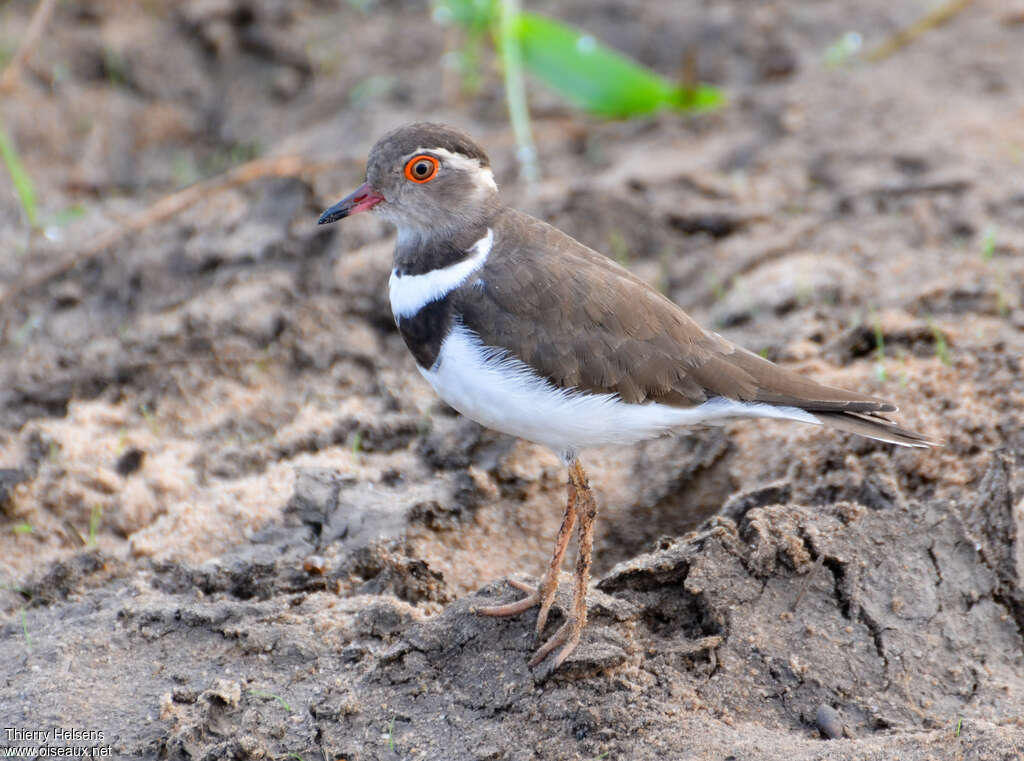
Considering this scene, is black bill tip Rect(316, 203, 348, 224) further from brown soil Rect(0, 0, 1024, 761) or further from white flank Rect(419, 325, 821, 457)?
brown soil Rect(0, 0, 1024, 761)

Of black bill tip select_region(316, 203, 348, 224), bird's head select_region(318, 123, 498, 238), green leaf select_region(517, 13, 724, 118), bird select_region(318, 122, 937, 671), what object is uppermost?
bird's head select_region(318, 123, 498, 238)

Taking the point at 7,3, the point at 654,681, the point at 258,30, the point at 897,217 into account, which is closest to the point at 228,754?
the point at 654,681

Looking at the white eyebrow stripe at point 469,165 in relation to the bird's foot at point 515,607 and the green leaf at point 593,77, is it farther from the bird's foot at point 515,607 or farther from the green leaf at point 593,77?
the green leaf at point 593,77

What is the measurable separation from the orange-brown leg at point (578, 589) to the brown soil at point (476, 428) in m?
0.06

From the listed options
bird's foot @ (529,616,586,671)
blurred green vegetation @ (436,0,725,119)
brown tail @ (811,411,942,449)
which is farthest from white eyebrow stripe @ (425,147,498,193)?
blurred green vegetation @ (436,0,725,119)

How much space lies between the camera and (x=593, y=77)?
8133 mm

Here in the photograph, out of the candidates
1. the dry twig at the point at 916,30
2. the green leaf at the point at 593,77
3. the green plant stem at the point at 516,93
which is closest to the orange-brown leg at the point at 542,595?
the green plant stem at the point at 516,93

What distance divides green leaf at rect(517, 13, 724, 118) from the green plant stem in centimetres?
10

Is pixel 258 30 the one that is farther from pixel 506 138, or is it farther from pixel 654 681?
pixel 654 681

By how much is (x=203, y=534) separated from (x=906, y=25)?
7.16 meters

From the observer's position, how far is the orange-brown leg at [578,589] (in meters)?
3.65

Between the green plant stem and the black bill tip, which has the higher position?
the black bill tip

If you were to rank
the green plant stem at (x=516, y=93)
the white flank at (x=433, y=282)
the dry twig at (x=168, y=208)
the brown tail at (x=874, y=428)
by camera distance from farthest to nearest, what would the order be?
the green plant stem at (x=516, y=93), the dry twig at (x=168, y=208), the white flank at (x=433, y=282), the brown tail at (x=874, y=428)

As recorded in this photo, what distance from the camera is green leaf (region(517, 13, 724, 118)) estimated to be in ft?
26.5
